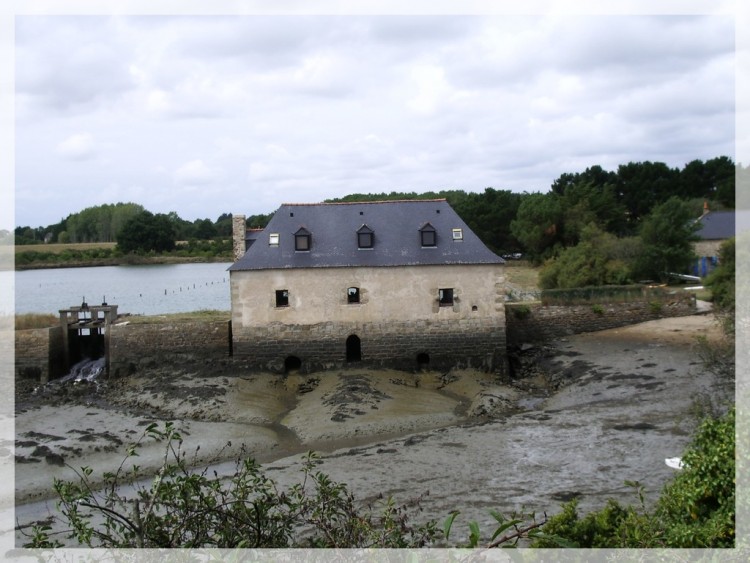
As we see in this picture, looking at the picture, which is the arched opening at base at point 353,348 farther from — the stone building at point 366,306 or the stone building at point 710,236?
the stone building at point 710,236

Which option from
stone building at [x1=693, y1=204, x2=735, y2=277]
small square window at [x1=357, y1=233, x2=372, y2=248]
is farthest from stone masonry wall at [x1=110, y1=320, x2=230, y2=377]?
stone building at [x1=693, y1=204, x2=735, y2=277]

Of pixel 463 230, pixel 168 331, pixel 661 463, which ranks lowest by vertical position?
pixel 661 463

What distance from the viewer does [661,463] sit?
1563 centimetres

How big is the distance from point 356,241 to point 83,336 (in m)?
11.8

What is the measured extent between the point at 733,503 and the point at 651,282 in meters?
31.4

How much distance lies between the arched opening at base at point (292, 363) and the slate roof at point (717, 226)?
29335mm

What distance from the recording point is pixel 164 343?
84.8ft

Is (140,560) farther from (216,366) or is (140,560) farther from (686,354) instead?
(686,354)

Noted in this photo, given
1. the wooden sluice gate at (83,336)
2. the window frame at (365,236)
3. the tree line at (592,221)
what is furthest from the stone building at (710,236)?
the wooden sluice gate at (83,336)

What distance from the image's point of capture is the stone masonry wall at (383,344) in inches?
987

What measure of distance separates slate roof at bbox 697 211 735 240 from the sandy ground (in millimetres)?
19604

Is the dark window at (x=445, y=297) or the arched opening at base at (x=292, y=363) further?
the dark window at (x=445, y=297)

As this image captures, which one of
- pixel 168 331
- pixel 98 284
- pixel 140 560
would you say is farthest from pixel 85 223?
pixel 140 560

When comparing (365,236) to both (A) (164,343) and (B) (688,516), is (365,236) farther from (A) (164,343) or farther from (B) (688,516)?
(B) (688,516)
